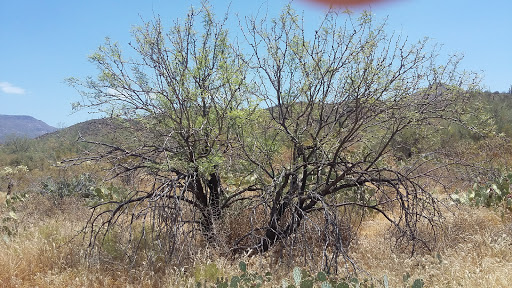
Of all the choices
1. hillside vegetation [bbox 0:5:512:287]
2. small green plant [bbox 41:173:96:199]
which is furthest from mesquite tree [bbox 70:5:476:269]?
small green plant [bbox 41:173:96:199]

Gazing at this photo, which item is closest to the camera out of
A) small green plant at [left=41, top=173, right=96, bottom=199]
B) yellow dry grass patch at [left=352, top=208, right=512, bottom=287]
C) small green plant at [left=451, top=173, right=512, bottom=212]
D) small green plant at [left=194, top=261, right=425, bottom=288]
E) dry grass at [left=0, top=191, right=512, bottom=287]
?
small green plant at [left=194, top=261, right=425, bottom=288]

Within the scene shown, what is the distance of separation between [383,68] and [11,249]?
5.44 meters

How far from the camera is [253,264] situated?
17.5 ft

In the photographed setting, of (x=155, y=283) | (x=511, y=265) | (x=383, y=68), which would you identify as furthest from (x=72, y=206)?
(x=511, y=265)

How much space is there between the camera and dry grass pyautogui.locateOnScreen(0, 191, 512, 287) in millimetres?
4461

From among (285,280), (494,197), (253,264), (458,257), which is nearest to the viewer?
(285,280)

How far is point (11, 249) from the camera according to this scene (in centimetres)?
542

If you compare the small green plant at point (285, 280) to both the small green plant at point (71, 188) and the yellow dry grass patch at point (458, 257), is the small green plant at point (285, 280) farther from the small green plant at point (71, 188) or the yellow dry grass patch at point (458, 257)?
the small green plant at point (71, 188)

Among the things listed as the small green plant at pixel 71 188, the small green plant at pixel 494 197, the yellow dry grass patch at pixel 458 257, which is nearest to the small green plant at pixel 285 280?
the yellow dry grass patch at pixel 458 257

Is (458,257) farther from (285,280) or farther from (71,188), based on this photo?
(71,188)

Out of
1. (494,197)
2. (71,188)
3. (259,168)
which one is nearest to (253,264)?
(259,168)

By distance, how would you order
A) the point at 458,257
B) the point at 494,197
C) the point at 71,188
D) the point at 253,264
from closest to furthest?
the point at 458,257
the point at 253,264
the point at 494,197
the point at 71,188

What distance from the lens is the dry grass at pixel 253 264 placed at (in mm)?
4461

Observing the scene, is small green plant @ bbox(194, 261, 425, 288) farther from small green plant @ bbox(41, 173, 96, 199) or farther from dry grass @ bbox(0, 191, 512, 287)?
small green plant @ bbox(41, 173, 96, 199)
